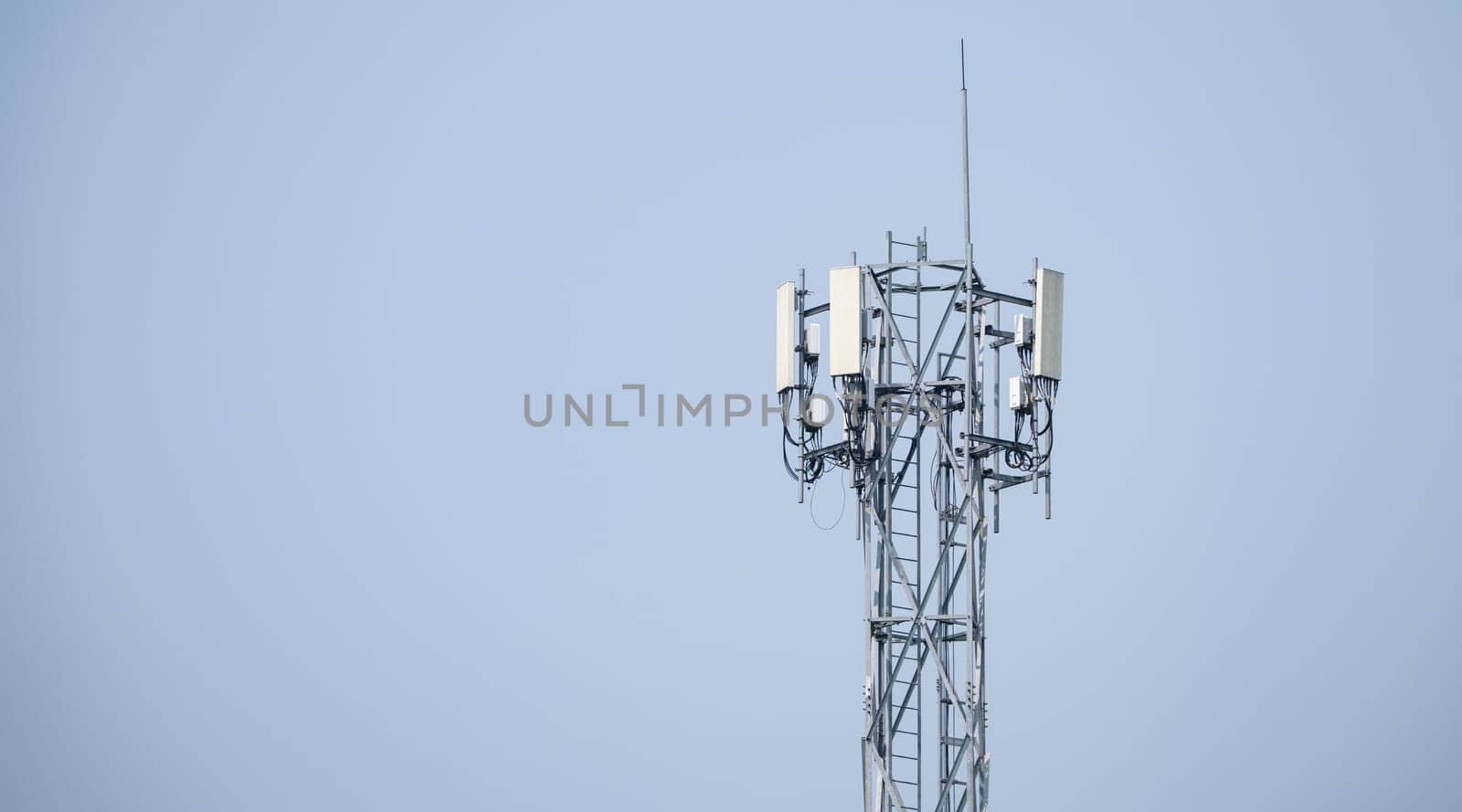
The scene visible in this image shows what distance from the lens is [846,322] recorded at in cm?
4944

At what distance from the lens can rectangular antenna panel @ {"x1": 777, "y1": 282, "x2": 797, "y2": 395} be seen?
50.3 metres

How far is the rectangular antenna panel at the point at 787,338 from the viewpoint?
165 feet

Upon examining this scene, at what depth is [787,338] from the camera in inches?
1980

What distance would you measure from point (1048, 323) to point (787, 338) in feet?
14.6

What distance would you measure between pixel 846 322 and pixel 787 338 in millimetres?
1312

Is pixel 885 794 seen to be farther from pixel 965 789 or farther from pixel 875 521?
pixel 875 521

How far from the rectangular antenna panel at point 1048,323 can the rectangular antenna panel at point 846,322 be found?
2944mm

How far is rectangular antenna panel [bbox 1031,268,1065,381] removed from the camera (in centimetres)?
4925

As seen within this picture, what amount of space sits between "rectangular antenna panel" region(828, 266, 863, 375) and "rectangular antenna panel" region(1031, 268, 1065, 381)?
2944 mm

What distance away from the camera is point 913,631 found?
48938 millimetres

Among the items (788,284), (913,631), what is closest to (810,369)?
(788,284)

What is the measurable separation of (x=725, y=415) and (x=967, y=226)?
10.2 metres

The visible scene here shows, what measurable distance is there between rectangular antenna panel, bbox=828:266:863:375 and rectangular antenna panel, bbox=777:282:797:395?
952mm

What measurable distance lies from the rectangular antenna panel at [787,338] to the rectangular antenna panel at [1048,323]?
4091 mm
